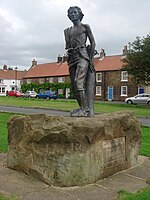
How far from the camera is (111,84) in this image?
4547 centimetres

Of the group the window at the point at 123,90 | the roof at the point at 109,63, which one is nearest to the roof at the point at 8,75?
the roof at the point at 109,63

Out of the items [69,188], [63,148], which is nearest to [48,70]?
[63,148]

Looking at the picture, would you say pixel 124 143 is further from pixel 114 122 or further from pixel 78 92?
pixel 78 92

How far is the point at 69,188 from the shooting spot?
4.62 m

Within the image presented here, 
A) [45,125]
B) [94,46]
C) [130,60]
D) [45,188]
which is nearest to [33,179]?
[45,188]

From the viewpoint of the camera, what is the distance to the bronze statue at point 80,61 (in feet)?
19.7

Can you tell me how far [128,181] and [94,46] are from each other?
295 centimetres

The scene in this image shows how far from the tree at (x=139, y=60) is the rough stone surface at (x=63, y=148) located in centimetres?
2263

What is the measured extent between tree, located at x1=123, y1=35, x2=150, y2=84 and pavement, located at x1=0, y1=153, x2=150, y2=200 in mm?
22628

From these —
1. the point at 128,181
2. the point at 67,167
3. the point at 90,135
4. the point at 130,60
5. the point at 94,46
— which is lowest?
the point at 128,181

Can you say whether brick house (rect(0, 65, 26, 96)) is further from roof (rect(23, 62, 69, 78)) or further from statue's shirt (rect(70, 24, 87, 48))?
statue's shirt (rect(70, 24, 87, 48))

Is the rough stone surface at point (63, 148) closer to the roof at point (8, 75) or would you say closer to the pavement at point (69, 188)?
the pavement at point (69, 188)

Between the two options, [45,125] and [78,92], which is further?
[78,92]

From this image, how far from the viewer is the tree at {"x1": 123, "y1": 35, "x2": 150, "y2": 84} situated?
88.2 feet
